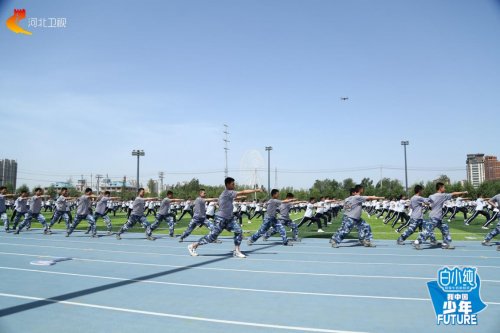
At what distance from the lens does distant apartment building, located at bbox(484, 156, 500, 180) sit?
163 metres

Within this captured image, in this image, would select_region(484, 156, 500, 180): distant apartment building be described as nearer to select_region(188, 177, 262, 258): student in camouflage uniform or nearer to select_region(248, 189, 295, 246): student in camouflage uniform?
select_region(248, 189, 295, 246): student in camouflage uniform

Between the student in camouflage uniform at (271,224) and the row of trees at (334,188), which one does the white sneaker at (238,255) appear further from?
the row of trees at (334,188)

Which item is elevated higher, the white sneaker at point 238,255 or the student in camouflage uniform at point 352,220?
the student in camouflage uniform at point 352,220

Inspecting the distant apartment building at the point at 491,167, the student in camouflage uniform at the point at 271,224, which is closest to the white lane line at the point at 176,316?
the student in camouflage uniform at the point at 271,224

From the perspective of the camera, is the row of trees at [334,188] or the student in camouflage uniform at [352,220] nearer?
the student in camouflage uniform at [352,220]

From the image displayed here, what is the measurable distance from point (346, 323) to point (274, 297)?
1.50 m

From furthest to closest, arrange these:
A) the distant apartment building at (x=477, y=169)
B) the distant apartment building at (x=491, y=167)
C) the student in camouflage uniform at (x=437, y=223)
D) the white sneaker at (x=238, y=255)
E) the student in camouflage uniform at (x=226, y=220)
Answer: the distant apartment building at (x=477, y=169), the distant apartment building at (x=491, y=167), the student in camouflage uniform at (x=437, y=223), the student in camouflage uniform at (x=226, y=220), the white sneaker at (x=238, y=255)

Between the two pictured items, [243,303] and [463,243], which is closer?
[243,303]

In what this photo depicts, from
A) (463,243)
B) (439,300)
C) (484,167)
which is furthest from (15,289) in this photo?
(484,167)

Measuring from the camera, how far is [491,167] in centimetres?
16488

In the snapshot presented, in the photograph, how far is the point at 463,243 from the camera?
13.4 metres

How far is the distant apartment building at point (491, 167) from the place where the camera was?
534 feet

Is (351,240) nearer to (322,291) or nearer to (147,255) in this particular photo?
(147,255)

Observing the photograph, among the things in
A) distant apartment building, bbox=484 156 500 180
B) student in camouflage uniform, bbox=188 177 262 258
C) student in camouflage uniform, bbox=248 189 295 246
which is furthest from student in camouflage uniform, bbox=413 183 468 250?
distant apartment building, bbox=484 156 500 180
